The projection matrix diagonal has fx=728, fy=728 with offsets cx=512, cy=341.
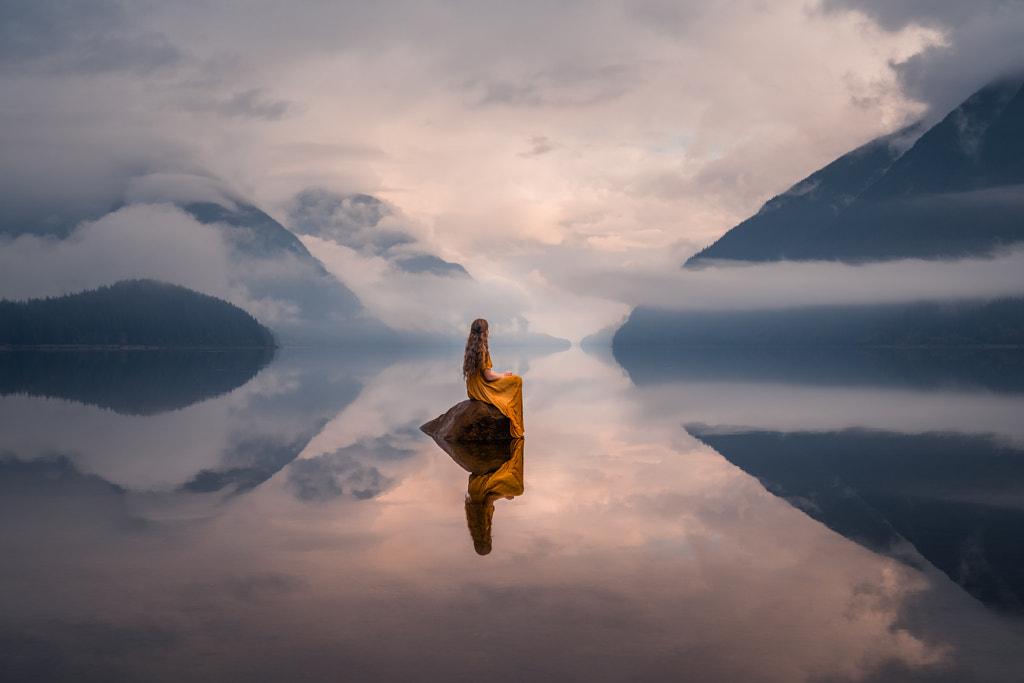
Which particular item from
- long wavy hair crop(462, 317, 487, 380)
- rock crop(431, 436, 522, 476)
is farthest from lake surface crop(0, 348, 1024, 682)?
long wavy hair crop(462, 317, 487, 380)

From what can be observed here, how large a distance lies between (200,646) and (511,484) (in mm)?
7831

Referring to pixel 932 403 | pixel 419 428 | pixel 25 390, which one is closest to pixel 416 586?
pixel 419 428

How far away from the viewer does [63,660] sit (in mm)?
5848

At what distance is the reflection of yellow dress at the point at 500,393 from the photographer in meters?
20.0

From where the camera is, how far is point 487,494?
41.4ft

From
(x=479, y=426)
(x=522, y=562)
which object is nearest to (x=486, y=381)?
(x=479, y=426)

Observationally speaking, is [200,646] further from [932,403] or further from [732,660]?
[932,403]

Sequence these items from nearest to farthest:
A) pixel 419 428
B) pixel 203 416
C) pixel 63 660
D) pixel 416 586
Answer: pixel 63 660 < pixel 416 586 < pixel 419 428 < pixel 203 416

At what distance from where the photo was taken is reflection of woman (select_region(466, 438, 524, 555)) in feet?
32.3

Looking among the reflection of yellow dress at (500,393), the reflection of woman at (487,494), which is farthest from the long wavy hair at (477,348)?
the reflection of woman at (487,494)

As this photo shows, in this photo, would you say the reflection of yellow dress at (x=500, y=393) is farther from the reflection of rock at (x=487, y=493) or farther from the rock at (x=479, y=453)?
the reflection of rock at (x=487, y=493)

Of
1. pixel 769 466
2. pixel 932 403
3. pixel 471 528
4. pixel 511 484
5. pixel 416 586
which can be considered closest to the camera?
pixel 416 586

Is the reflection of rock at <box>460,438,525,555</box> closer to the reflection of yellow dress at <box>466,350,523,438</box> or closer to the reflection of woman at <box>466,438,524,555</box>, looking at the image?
the reflection of woman at <box>466,438,524,555</box>

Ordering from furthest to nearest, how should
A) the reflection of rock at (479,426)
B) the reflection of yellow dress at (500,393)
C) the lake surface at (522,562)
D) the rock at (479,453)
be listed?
the reflection of yellow dress at (500,393) → the reflection of rock at (479,426) → the rock at (479,453) → the lake surface at (522,562)
